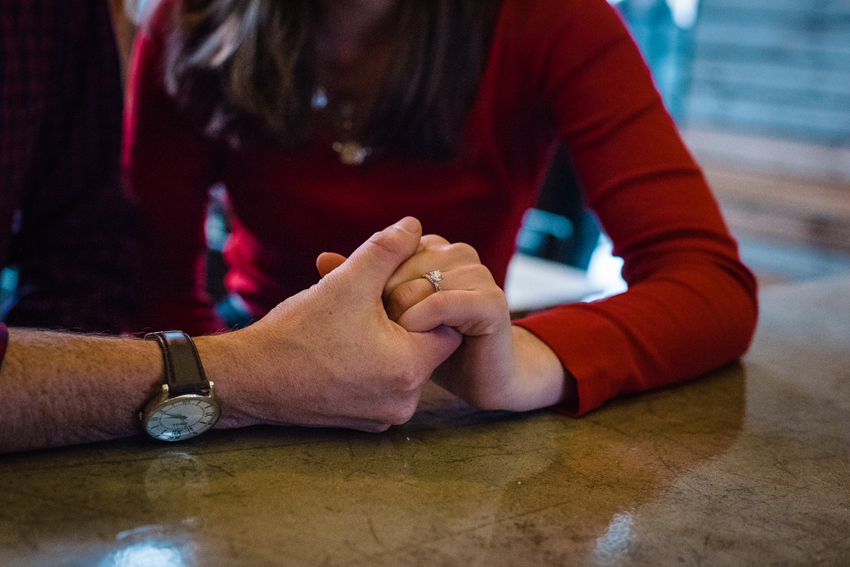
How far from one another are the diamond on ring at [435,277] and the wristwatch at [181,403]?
0.79ft

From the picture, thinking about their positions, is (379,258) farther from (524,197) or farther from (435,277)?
(524,197)

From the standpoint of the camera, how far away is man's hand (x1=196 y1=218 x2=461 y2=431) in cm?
68

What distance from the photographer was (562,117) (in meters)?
1.14

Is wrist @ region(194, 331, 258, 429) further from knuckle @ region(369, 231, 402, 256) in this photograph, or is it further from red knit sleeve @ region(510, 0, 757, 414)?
red knit sleeve @ region(510, 0, 757, 414)

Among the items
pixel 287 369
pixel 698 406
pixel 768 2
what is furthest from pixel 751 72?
pixel 287 369

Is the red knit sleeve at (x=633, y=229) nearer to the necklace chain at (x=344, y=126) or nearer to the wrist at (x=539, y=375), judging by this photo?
the wrist at (x=539, y=375)

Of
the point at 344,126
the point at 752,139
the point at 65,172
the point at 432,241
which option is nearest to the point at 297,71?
the point at 344,126

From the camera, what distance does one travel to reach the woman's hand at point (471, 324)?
0.70 m

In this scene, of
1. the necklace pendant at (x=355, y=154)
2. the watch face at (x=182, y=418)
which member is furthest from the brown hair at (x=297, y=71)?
the watch face at (x=182, y=418)

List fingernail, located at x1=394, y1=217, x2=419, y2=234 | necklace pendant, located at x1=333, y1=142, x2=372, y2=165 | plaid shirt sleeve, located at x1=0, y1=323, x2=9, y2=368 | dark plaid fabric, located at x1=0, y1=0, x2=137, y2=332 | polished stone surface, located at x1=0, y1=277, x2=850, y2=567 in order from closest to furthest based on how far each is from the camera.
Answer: polished stone surface, located at x1=0, y1=277, x2=850, y2=567
plaid shirt sleeve, located at x1=0, y1=323, x2=9, y2=368
fingernail, located at x1=394, y1=217, x2=419, y2=234
dark plaid fabric, located at x1=0, y1=0, x2=137, y2=332
necklace pendant, located at x1=333, y1=142, x2=372, y2=165

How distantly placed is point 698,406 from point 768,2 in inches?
166

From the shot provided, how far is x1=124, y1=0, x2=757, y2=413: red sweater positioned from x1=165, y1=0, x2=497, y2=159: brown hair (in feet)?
0.12

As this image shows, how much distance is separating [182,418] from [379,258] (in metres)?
0.24

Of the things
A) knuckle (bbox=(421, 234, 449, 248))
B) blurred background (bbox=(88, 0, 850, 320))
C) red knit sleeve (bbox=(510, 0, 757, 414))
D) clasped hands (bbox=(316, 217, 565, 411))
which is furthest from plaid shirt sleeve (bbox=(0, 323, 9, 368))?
blurred background (bbox=(88, 0, 850, 320))
